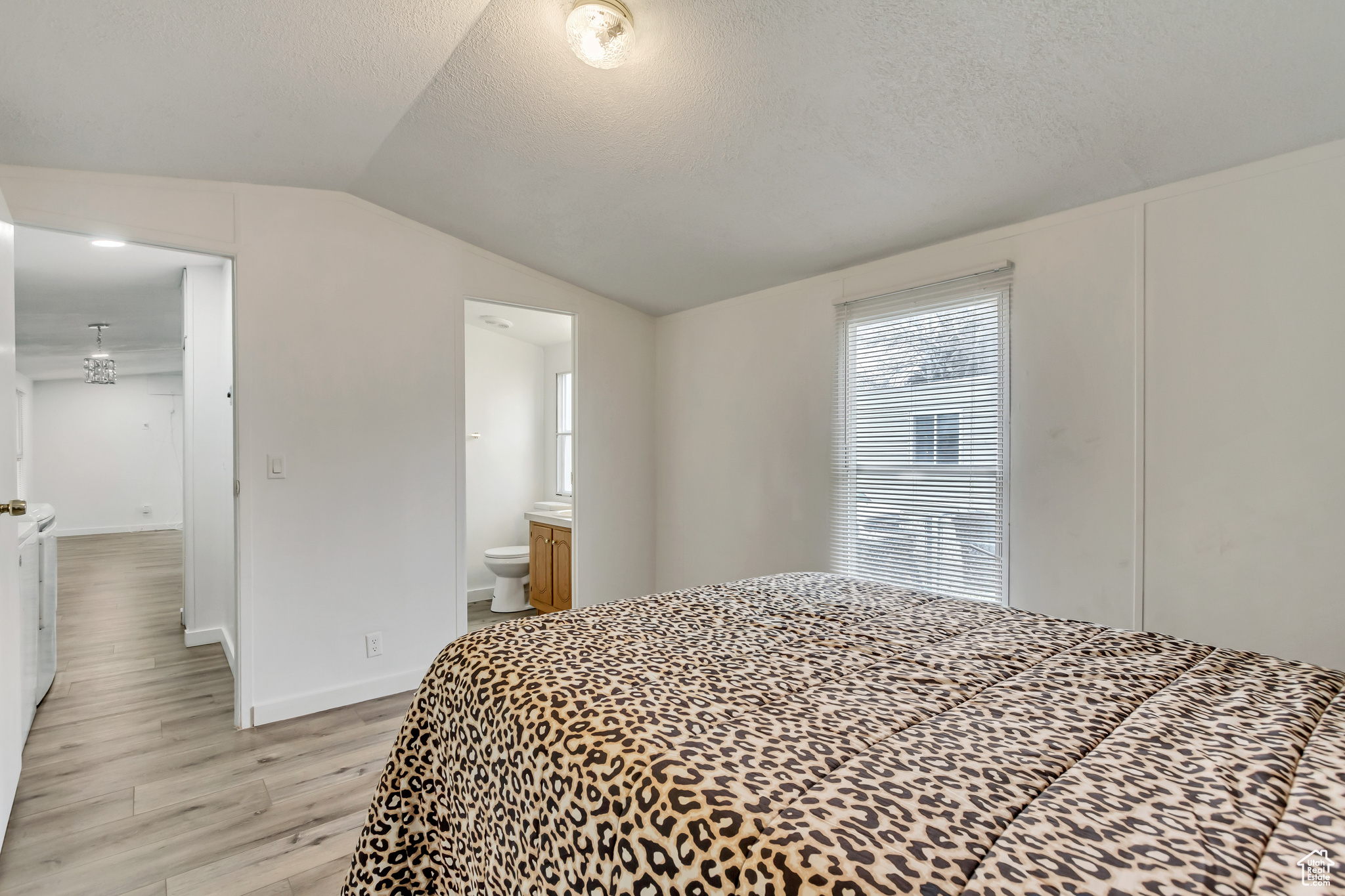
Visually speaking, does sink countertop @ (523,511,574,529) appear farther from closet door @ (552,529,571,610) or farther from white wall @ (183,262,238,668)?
white wall @ (183,262,238,668)

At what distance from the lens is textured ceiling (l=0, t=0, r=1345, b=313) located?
5.59ft

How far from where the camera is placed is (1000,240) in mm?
2682

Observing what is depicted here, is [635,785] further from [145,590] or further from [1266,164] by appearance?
[145,590]

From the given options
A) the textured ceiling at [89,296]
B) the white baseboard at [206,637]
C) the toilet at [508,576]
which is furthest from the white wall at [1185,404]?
the white baseboard at [206,637]

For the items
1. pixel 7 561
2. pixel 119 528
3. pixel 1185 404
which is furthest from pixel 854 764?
pixel 119 528

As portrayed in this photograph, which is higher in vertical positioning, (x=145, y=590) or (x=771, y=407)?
(x=771, y=407)

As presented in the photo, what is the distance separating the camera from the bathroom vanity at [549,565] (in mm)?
4266

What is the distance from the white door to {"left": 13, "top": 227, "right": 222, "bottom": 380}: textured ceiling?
64 cm

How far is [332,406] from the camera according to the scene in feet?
10.0

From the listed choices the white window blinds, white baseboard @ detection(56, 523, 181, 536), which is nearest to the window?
the white window blinds

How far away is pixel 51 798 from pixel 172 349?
6.01 metres

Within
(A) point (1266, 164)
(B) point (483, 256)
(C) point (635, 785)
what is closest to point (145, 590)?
(B) point (483, 256)

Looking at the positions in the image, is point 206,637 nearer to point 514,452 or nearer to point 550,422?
point 514,452

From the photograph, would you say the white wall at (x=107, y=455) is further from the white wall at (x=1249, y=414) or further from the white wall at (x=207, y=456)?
the white wall at (x=1249, y=414)
